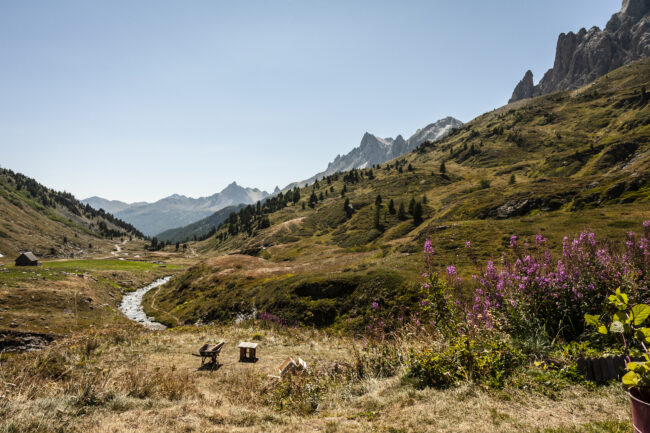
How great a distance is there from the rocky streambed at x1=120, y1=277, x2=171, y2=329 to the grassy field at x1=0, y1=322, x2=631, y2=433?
3446 cm

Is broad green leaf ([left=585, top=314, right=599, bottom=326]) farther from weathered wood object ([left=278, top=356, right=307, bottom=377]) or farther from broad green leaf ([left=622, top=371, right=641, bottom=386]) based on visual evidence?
weathered wood object ([left=278, top=356, right=307, bottom=377])

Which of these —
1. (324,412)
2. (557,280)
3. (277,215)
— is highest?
(277,215)

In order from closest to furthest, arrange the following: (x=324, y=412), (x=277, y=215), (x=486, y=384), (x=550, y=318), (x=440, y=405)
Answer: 1. (x=440, y=405)
2. (x=486, y=384)
3. (x=324, y=412)
4. (x=550, y=318)
5. (x=277, y=215)

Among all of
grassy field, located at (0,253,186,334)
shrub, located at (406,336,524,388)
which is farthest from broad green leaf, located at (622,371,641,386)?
grassy field, located at (0,253,186,334)

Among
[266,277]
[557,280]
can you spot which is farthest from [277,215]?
[557,280]

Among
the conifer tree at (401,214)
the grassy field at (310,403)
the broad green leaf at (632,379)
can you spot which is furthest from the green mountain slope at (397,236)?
the broad green leaf at (632,379)

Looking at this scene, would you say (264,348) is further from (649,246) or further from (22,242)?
(22,242)

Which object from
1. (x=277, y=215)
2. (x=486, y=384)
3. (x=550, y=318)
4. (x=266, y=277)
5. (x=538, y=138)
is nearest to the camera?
(x=486, y=384)

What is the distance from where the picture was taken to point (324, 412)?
25.4 feet

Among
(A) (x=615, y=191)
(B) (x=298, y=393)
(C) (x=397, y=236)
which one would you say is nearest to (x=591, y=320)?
(B) (x=298, y=393)

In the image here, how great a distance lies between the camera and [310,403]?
8430 millimetres

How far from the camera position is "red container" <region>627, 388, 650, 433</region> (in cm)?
325

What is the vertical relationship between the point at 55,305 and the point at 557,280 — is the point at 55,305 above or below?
below

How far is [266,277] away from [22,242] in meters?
180
